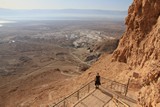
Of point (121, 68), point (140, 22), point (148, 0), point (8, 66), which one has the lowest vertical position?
point (8, 66)

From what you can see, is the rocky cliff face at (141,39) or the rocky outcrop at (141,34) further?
the rocky outcrop at (141,34)

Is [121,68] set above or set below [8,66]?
above

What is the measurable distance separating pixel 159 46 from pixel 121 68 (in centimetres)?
637

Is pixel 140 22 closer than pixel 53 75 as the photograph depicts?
Yes

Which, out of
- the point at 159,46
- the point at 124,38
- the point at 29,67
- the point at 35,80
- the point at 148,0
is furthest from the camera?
the point at 29,67

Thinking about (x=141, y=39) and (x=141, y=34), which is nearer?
(x=141, y=39)

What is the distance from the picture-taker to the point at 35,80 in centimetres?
3447

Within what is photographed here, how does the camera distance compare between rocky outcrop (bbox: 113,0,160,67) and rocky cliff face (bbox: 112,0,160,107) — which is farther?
rocky outcrop (bbox: 113,0,160,67)

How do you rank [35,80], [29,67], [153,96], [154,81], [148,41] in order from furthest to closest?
[29,67] < [35,80] < [148,41] < [154,81] < [153,96]

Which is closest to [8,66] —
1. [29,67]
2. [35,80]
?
[29,67]

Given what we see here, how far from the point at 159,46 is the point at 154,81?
721cm

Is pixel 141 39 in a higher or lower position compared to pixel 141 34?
lower

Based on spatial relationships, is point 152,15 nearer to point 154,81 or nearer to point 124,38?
point 124,38

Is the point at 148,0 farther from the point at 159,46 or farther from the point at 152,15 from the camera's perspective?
the point at 159,46
